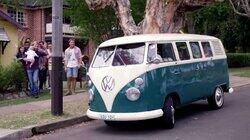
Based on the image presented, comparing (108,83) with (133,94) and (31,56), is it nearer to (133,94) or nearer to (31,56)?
(133,94)

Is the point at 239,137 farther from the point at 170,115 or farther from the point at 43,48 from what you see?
the point at 43,48

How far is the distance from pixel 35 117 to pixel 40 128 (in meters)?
1.09

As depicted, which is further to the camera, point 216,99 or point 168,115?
point 216,99

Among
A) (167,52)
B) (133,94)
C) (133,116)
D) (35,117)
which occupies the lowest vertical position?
(35,117)

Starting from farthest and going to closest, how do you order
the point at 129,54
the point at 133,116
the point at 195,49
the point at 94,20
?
the point at 94,20 < the point at 195,49 < the point at 129,54 < the point at 133,116

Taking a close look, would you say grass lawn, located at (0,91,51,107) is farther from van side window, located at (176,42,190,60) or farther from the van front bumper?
van side window, located at (176,42,190,60)

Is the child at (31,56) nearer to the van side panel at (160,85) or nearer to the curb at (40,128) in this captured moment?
the curb at (40,128)

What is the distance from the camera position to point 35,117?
488 inches

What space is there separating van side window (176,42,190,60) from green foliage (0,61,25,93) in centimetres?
663

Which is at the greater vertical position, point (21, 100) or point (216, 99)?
point (216, 99)

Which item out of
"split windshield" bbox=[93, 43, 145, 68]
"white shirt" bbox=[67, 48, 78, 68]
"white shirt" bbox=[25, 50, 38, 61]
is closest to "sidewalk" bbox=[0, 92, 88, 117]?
"white shirt" bbox=[67, 48, 78, 68]

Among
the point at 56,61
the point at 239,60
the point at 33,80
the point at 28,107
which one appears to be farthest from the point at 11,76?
the point at 239,60

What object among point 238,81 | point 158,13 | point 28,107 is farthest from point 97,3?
point 238,81

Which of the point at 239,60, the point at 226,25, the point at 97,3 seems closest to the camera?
the point at 97,3
